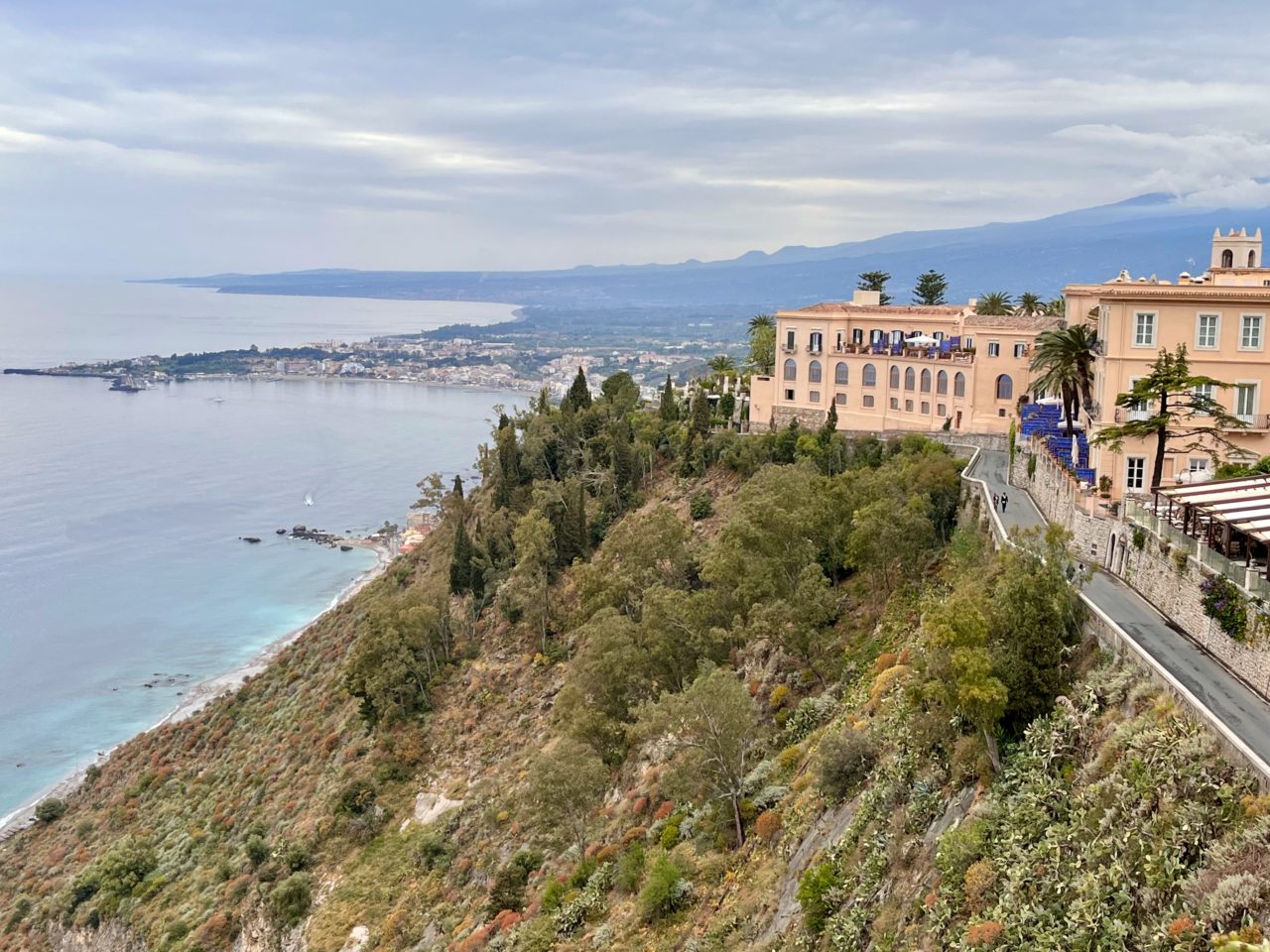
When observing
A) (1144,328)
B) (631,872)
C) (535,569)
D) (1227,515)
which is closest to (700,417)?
(535,569)

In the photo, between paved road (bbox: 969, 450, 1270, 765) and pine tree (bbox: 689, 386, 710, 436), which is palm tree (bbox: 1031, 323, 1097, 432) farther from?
pine tree (bbox: 689, 386, 710, 436)

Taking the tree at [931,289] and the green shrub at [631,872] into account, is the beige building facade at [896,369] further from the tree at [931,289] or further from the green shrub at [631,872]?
the green shrub at [631,872]

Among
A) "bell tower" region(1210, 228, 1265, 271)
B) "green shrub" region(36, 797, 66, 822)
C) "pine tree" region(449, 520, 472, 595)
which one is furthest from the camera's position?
"green shrub" region(36, 797, 66, 822)

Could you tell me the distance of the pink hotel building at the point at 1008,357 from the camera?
102 feet

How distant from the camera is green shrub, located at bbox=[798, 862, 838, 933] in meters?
20.2

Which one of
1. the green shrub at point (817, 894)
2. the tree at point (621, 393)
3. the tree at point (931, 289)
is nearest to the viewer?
the green shrub at point (817, 894)

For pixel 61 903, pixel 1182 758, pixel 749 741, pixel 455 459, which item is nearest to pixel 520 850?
pixel 749 741

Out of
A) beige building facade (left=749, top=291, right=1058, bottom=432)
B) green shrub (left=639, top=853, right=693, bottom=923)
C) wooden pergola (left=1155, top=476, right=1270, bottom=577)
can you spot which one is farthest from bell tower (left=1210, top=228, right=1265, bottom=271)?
green shrub (left=639, top=853, right=693, bottom=923)

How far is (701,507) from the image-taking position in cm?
5634

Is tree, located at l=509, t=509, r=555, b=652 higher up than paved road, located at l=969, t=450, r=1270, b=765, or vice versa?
paved road, located at l=969, t=450, r=1270, b=765

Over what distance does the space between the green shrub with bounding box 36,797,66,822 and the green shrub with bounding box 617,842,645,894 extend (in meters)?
49.2

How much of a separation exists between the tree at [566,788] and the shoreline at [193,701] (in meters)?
46.5

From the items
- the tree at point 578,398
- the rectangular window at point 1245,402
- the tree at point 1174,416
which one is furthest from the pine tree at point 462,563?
the rectangular window at point 1245,402

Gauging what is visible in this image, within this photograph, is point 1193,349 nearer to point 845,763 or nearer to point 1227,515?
point 1227,515
